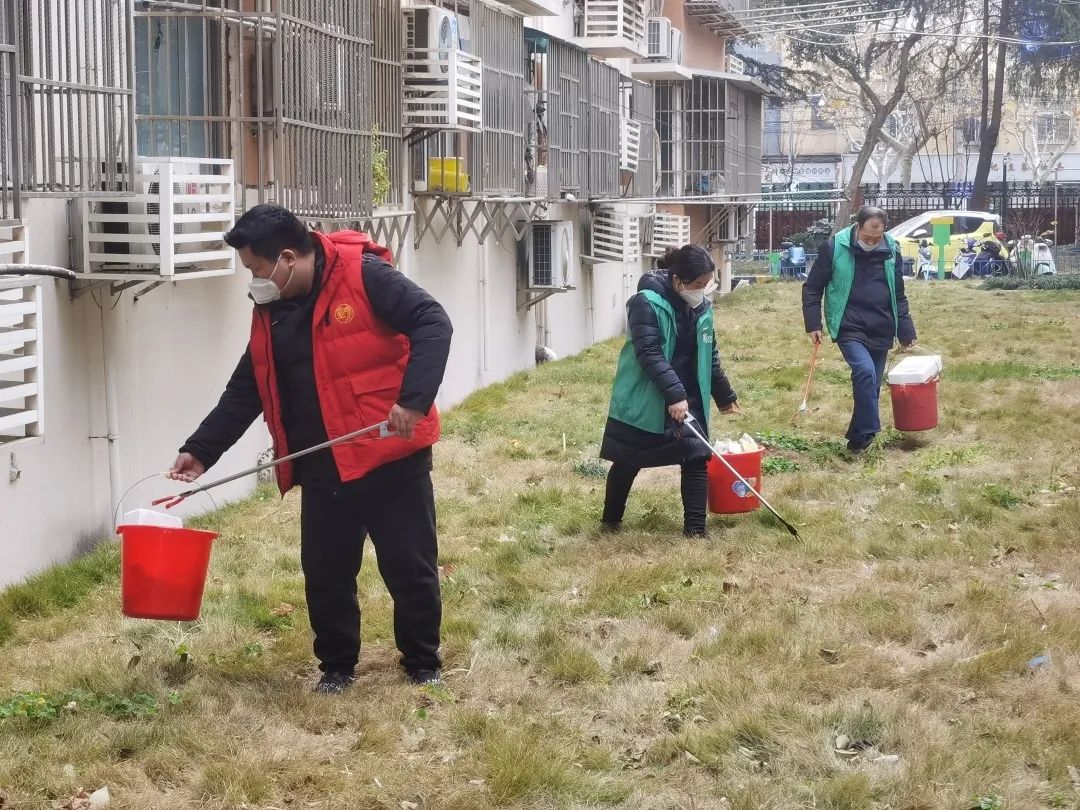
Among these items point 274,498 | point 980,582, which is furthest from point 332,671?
point 274,498

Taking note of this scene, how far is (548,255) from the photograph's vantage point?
18016 millimetres

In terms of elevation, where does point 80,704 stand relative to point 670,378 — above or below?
below

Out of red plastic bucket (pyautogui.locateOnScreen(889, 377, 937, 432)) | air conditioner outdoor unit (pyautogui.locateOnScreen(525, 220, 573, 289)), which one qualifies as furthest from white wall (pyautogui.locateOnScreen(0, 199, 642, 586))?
air conditioner outdoor unit (pyautogui.locateOnScreen(525, 220, 573, 289))

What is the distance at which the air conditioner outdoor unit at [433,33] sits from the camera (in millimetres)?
13203

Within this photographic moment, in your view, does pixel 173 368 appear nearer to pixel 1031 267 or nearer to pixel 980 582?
pixel 980 582

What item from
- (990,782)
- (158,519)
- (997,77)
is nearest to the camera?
A: (990,782)

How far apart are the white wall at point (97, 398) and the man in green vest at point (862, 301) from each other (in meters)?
4.23

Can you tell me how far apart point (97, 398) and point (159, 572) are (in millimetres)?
3010

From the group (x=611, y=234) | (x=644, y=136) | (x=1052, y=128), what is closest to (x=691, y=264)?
(x=611, y=234)

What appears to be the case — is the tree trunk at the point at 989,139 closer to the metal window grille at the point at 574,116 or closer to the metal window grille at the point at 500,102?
the metal window grille at the point at 574,116

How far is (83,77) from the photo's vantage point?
767 centimetres

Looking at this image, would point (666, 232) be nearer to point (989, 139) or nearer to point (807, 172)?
point (989, 139)

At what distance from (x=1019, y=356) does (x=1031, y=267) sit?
57.1ft

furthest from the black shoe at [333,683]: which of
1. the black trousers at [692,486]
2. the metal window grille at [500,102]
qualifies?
the metal window grille at [500,102]
